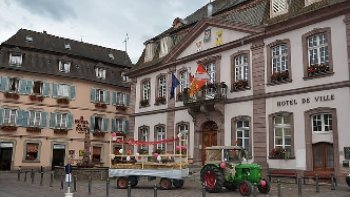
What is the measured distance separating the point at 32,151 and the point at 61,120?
4119 mm

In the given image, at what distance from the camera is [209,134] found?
26594 millimetres

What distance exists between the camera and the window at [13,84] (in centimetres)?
3749

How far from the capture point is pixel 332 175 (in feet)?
62.0

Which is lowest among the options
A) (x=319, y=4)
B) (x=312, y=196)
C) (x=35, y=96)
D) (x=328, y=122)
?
(x=312, y=196)

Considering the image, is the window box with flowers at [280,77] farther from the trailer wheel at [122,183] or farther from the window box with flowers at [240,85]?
the trailer wheel at [122,183]

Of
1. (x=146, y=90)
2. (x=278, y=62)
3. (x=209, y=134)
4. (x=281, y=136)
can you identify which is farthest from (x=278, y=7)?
(x=146, y=90)

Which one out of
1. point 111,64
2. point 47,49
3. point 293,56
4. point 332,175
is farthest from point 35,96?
point 332,175

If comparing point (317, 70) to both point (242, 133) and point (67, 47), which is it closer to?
point (242, 133)

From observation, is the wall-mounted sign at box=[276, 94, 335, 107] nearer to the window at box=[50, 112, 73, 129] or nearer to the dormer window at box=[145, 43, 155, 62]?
the dormer window at box=[145, 43, 155, 62]

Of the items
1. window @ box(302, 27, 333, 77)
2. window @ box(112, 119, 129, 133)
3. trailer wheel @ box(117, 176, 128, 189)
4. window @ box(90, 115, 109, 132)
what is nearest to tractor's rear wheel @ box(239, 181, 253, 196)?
trailer wheel @ box(117, 176, 128, 189)

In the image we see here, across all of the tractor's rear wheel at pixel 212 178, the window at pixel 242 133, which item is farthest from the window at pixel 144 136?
the tractor's rear wheel at pixel 212 178

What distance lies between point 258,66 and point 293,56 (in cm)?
237

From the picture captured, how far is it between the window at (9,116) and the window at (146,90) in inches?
514

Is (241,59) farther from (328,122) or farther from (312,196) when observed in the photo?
(312,196)
